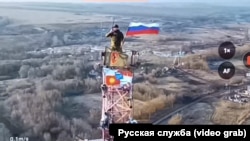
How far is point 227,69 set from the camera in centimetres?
178

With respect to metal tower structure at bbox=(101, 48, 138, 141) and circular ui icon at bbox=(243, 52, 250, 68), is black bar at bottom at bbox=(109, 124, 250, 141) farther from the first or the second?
circular ui icon at bbox=(243, 52, 250, 68)

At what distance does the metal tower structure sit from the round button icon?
1.21 feet

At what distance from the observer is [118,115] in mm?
1750

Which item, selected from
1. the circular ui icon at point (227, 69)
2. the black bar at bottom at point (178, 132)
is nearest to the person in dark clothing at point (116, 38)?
the black bar at bottom at point (178, 132)

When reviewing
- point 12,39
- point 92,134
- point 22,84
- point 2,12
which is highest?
point 2,12

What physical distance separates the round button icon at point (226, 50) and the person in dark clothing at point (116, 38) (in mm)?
428

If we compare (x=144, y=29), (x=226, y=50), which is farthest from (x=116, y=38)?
(x=226, y=50)

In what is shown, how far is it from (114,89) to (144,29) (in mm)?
290

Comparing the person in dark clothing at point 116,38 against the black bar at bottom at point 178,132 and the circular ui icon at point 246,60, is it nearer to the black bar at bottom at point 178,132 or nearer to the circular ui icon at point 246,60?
the black bar at bottom at point 178,132

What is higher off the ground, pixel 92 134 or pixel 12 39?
pixel 12 39

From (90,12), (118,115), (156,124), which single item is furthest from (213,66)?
(90,12)

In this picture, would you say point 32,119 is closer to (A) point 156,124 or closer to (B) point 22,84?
(B) point 22,84

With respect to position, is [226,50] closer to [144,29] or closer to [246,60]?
[246,60]

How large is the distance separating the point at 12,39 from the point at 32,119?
0.36m
